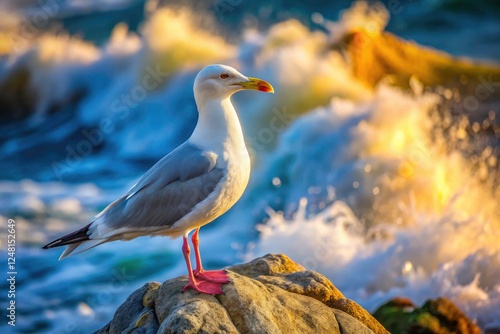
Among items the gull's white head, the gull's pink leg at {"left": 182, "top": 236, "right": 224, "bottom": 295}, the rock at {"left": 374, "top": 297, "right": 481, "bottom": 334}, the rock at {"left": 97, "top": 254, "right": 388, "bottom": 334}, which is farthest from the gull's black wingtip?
the rock at {"left": 374, "top": 297, "right": 481, "bottom": 334}

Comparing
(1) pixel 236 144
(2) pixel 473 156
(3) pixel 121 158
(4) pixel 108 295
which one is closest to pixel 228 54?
(3) pixel 121 158

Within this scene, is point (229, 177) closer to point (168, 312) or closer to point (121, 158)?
point (168, 312)

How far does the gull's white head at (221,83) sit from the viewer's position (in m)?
5.09

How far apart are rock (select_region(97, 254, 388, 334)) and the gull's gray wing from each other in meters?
0.40

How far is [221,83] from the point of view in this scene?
512cm

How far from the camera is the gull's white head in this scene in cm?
509

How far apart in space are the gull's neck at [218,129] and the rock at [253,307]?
756 mm

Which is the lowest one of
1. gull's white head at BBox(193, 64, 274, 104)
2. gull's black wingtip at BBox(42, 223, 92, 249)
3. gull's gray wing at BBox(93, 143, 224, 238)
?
gull's black wingtip at BBox(42, 223, 92, 249)

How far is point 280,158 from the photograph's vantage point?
12.7 metres

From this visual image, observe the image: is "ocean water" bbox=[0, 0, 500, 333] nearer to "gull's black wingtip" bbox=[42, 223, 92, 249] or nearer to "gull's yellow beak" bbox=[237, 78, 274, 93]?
"gull's yellow beak" bbox=[237, 78, 274, 93]

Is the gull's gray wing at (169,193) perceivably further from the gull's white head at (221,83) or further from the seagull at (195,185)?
the gull's white head at (221,83)

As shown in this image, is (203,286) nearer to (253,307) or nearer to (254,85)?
(253,307)

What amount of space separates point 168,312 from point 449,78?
35.8ft

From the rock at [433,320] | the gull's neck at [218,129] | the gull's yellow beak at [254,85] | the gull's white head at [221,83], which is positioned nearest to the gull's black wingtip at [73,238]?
the gull's neck at [218,129]
